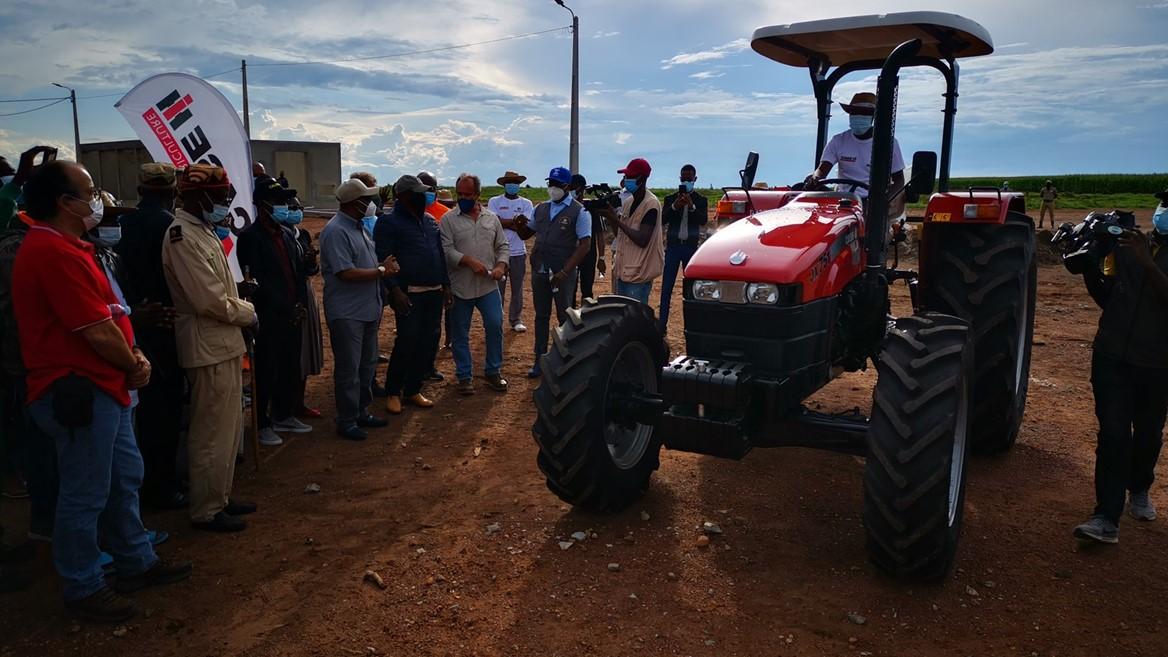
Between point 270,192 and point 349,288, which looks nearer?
point 270,192

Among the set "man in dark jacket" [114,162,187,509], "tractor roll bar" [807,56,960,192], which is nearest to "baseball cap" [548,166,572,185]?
"tractor roll bar" [807,56,960,192]

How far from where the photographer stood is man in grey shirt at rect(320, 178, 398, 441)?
5.78 m

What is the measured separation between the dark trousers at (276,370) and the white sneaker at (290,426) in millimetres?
37

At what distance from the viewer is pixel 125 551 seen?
373cm

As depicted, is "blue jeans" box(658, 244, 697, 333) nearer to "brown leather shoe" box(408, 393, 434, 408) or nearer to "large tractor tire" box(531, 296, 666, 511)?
"brown leather shoe" box(408, 393, 434, 408)

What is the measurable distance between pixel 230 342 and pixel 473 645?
2.06 meters

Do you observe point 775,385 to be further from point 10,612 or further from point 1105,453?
point 10,612

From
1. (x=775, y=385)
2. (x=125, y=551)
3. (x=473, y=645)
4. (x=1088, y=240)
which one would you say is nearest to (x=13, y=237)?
(x=125, y=551)

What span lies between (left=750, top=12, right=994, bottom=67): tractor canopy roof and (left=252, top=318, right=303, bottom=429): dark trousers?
3729mm

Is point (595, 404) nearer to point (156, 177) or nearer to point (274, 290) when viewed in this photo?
point (274, 290)

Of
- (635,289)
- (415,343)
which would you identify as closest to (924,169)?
(635,289)

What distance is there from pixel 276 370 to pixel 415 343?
1158 mm

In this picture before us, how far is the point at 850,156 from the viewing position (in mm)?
5488

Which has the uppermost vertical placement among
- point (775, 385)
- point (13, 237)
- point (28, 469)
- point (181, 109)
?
point (181, 109)
